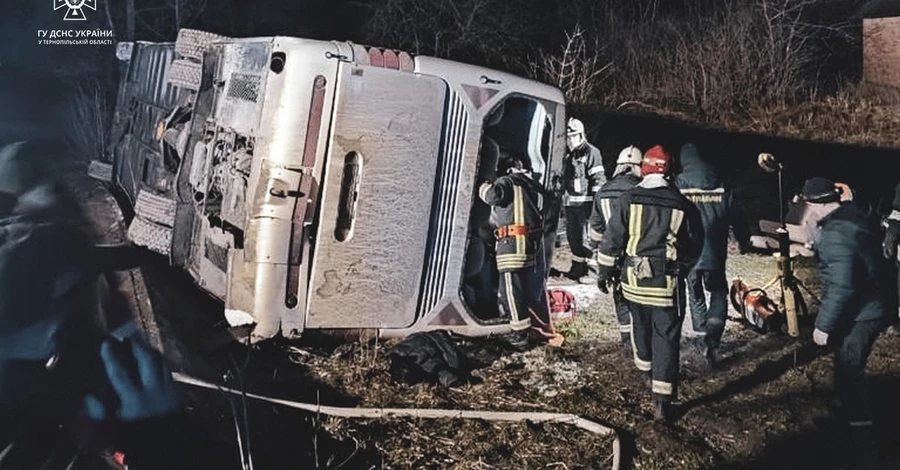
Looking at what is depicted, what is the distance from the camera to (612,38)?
6.16 metres

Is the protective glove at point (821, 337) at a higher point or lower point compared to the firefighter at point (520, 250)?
lower

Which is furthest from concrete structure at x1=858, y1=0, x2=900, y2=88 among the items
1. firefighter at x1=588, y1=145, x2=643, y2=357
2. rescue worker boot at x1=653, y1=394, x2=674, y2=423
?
rescue worker boot at x1=653, y1=394, x2=674, y2=423

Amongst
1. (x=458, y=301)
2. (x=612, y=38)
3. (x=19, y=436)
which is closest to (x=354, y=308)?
(x=458, y=301)

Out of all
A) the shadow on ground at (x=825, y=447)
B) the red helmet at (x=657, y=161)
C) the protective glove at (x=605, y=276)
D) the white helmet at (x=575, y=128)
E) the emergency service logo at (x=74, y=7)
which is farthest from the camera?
the white helmet at (x=575, y=128)

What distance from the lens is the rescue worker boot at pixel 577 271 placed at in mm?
4641

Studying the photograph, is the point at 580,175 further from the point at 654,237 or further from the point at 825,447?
the point at 825,447

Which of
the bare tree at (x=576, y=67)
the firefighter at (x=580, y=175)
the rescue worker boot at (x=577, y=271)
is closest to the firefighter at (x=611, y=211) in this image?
the rescue worker boot at (x=577, y=271)

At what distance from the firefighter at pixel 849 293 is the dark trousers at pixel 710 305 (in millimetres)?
775

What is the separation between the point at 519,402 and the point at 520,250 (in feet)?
2.52

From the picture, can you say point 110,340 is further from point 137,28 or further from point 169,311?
point 137,28

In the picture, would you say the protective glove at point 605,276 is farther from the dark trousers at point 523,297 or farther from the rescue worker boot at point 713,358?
the rescue worker boot at point 713,358

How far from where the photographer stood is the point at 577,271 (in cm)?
468

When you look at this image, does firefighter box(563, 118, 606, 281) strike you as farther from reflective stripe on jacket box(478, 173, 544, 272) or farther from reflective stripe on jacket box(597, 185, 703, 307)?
reflective stripe on jacket box(597, 185, 703, 307)

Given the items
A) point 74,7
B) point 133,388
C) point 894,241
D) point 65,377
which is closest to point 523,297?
point 894,241
